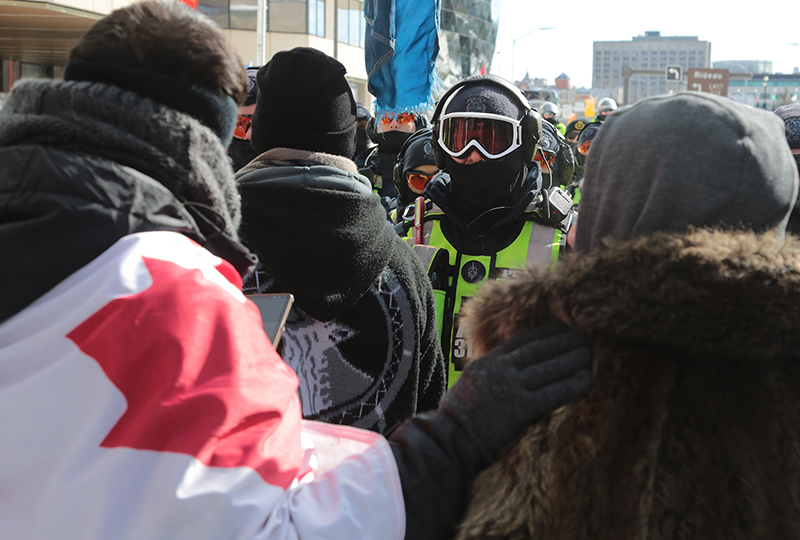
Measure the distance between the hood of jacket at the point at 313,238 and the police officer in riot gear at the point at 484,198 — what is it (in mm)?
1356

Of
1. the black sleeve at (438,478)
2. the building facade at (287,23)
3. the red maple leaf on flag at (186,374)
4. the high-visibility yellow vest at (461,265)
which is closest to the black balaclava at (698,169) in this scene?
the black sleeve at (438,478)

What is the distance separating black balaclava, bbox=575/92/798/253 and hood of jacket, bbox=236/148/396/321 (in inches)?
35.1

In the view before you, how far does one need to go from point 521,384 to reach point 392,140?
596 cm

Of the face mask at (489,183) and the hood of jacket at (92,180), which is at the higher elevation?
the hood of jacket at (92,180)

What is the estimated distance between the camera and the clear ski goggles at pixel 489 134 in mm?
3645

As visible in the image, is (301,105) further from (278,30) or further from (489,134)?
(278,30)

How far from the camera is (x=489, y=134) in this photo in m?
3.66

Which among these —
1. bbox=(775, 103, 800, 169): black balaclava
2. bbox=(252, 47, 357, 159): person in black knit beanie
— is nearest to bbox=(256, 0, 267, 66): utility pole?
bbox=(775, 103, 800, 169): black balaclava

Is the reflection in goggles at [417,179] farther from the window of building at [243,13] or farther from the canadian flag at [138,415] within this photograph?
the window of building at [243,13]

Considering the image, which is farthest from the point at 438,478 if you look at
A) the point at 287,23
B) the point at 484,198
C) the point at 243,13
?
the point at 287,23

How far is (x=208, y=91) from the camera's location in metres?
1.37

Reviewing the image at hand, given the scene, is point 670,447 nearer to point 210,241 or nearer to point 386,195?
point 210,241

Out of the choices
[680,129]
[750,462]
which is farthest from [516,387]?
[680,129]

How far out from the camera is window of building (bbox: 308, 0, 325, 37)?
32.3 m
